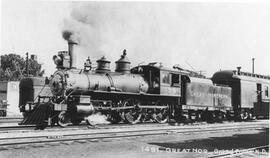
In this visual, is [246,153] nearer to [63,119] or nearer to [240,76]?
[63,119]

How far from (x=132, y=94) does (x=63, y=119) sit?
402 centimetres

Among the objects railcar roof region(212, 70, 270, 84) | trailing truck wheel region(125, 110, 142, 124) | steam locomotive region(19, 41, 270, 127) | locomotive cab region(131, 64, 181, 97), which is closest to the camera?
steam locomotive region(19, 41, 270, 127)

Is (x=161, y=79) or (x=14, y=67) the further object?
(x=14, y=67)

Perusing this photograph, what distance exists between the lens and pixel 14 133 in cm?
1174

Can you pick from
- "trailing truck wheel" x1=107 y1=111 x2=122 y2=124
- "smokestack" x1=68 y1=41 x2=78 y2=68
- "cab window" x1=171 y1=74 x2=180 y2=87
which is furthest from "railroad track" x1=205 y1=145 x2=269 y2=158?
"cab window" x1=171 y1=74 x2=180 y2=87

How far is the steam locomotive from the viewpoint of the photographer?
1378 cm

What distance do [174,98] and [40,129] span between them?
26.8 feet

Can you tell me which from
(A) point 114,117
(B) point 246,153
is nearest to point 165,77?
(A) point 114,117

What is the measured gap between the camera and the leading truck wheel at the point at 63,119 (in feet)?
44.5

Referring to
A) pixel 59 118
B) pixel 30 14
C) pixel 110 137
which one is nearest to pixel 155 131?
pixel 110 137

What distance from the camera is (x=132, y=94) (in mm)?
16297

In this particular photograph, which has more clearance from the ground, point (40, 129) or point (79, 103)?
point (79, 103)

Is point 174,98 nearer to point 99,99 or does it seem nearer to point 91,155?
point 99,99

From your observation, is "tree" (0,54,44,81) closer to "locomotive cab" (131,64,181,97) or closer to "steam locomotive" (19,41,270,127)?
"steam locomotive" (19,41,270,127)
